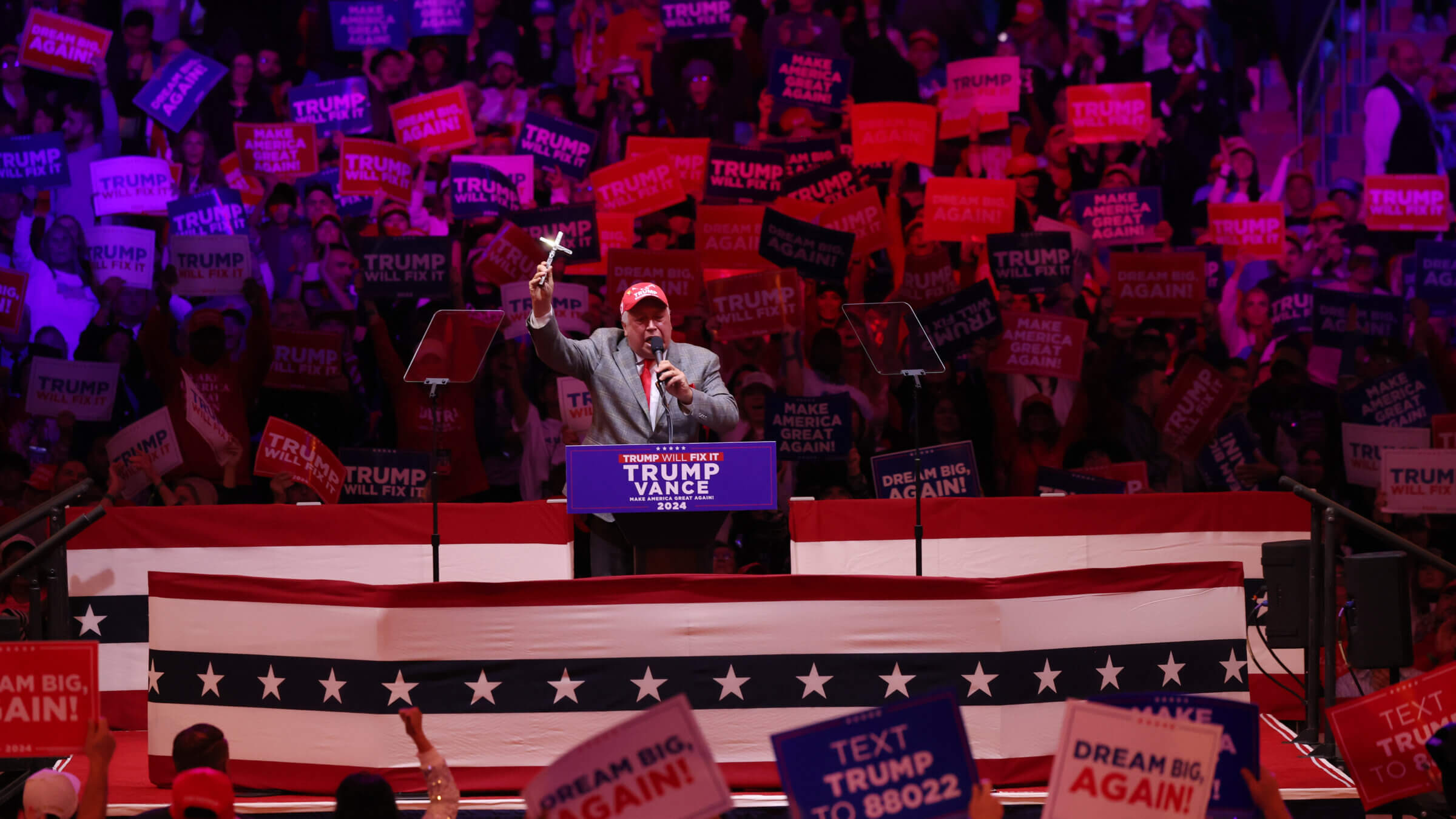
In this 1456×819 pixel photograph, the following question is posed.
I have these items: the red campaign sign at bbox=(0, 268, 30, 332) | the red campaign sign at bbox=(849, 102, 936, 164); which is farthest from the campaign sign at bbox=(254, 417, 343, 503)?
the red campaign sign at bbox=(849, 102, 936, 164)

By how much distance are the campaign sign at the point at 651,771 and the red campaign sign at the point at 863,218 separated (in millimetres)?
6979

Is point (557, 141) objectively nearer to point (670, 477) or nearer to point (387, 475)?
point (387, 475)

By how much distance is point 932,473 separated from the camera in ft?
25.8

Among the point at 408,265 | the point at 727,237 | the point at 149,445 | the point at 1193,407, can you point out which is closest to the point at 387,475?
the point at 149,445

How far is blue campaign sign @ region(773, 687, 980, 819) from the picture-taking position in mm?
3344

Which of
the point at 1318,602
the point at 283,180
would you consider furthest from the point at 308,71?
the point at 1318,602

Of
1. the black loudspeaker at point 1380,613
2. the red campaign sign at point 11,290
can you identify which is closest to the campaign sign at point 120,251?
the red campaign sign at point 11,290

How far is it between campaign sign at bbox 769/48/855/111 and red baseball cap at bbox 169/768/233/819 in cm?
828

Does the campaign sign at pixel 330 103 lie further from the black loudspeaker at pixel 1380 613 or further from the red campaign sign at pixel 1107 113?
the black loudspeaker at pixel 1380 613

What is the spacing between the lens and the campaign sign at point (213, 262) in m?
9.70

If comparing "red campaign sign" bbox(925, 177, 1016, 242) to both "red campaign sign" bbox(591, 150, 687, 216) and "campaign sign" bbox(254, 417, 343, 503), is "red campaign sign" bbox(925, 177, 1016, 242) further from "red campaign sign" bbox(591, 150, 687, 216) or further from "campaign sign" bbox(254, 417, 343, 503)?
"campaign sign" bbox(254, 417, 343, 503)

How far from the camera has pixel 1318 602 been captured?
6.39 m

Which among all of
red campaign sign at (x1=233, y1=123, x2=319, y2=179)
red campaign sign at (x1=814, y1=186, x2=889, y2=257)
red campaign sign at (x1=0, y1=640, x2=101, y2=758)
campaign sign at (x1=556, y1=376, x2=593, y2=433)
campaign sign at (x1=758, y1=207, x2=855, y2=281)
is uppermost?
red campaign sign at (x1=233, y1=123, x2=319, y2=179)

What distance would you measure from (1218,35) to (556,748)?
404 inches
